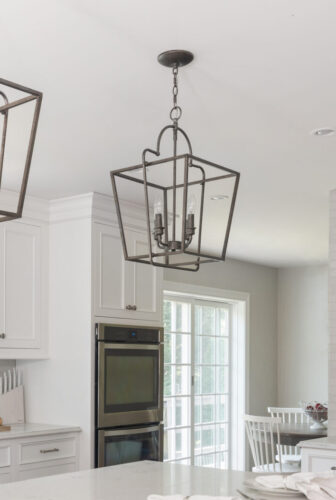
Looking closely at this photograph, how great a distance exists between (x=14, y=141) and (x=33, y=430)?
1.84 metres

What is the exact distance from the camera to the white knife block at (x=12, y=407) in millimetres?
4574

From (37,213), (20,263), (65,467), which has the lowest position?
(65,467)

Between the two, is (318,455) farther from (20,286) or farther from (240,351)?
(240,351)

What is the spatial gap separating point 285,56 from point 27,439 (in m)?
2.79

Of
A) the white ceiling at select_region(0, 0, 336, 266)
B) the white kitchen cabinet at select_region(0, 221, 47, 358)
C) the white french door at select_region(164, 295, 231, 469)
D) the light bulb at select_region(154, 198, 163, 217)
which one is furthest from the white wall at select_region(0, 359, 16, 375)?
the light bulb at select_region(154, 198, 163, 217)

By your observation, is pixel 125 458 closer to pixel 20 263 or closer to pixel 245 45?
pixel 20 263

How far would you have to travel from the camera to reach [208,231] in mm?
5848

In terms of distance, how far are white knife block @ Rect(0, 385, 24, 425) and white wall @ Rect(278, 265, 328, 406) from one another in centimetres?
419

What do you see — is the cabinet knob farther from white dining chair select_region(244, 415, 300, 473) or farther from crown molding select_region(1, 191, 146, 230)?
white dining chair select_region(244, 415, 300, 473)

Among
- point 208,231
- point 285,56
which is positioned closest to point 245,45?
point 285,56

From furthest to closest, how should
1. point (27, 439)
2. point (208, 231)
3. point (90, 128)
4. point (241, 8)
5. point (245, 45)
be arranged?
1. point (208, 231)
2. point (27, 439)
3. point (90, 128)
4. point (245, 45)
5. point (241, 8)

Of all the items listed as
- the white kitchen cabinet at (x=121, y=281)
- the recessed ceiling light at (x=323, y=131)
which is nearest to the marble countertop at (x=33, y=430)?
the white kitchen cabinet at (x=121, y=281)

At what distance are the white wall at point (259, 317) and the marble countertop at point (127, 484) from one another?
500 centimetres

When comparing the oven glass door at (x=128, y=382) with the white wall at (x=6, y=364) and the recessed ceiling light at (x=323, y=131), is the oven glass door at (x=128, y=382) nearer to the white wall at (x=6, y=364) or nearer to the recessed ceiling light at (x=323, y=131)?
the white wall at (x=6, y=364)
